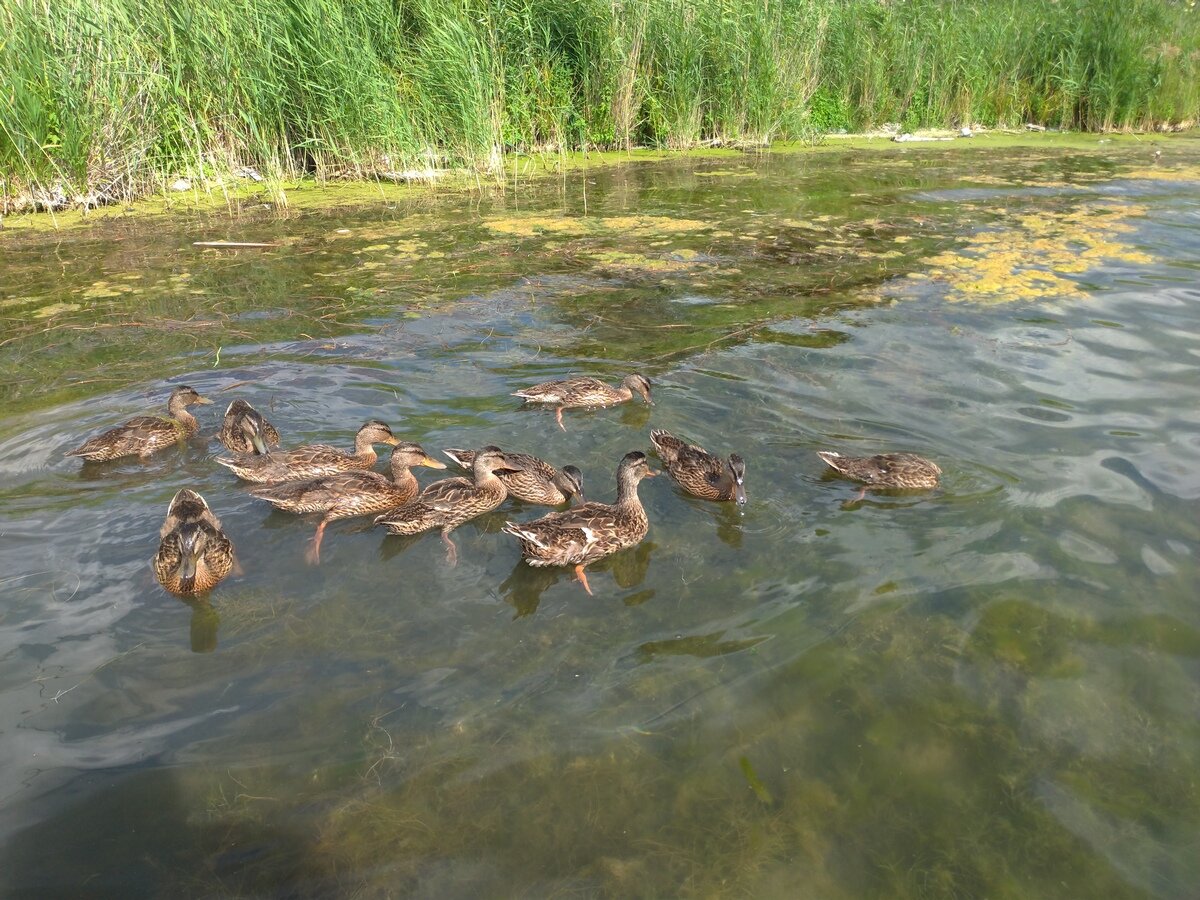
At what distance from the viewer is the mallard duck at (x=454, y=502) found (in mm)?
5160

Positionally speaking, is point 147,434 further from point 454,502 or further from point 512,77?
point 512,77

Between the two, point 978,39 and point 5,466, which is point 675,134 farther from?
point 5,466

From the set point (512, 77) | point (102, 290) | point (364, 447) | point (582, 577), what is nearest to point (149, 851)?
point (582, 577)

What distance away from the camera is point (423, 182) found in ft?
48.6

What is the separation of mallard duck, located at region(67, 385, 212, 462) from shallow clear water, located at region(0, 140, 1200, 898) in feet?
0.41

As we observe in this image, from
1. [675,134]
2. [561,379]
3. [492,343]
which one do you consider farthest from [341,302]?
[675,134]

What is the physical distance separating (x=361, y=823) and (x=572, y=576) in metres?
1.92

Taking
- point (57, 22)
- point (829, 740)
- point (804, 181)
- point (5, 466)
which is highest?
point (57, 22)

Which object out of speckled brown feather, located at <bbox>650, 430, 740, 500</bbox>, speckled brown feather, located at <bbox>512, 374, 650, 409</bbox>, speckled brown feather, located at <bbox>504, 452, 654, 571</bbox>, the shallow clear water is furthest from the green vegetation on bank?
speckled brown feather, located at <bbox>504, 452, 654, 571</bbox>

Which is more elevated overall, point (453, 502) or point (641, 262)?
point (641, 262)

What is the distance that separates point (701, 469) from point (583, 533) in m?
1.19

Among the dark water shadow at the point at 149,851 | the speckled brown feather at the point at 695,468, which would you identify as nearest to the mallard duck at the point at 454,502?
the speckled brown feather at the point at 695,468

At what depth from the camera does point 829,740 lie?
11.7ft

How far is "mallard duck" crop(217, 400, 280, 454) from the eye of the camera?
5.94 metres
